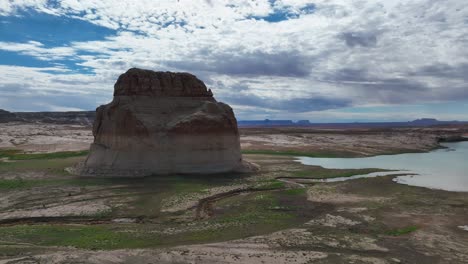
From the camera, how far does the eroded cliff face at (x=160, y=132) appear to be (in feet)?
105

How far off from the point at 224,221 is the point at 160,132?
1526 cm

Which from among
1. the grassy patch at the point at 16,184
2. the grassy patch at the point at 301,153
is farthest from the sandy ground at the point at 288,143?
the grassy patch at the point at 16,184

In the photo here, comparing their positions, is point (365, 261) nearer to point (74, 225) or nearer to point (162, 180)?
point (74, 225)

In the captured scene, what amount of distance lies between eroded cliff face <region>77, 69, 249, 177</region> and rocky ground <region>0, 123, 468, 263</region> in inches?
84.8

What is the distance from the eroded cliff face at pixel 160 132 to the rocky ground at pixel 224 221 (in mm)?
2153

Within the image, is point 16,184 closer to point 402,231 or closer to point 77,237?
point 77,237

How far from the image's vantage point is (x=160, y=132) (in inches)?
1291

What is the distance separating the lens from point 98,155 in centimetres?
3319

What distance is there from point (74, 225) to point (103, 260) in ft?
20.6

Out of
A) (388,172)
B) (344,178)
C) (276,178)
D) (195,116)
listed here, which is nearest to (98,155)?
(195,116)

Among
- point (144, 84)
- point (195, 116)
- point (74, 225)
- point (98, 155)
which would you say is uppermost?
point (144, 84)

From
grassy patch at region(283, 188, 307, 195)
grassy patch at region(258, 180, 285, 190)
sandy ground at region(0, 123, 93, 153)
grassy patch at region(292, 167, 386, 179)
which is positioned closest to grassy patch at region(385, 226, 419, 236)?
grassy patch at region(283, 188, 307, 195)

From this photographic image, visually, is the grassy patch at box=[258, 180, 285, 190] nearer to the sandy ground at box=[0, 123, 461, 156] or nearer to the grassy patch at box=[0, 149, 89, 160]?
the grassy patch at box=[0, 149, 89, 160]

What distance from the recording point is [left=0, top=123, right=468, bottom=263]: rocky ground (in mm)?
14617
